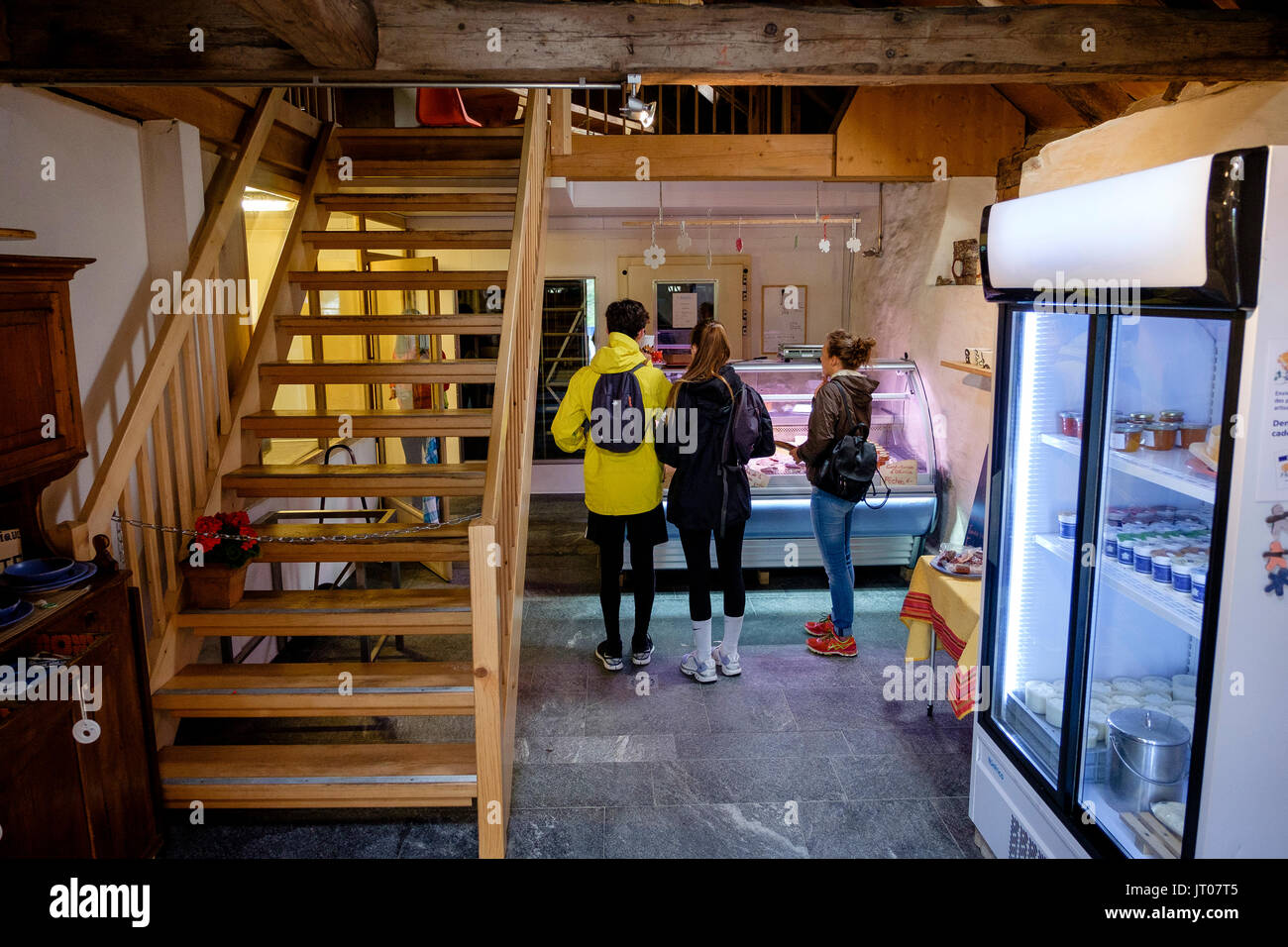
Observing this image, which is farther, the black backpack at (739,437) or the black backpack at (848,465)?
the black backpack at (848,465)

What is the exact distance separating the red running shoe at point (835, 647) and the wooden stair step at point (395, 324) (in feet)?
7.86

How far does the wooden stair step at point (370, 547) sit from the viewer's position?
3686 millimetres

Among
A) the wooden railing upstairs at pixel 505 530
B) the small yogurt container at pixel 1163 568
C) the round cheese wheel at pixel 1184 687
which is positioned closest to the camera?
the small yogurt container at pixel 1163 568

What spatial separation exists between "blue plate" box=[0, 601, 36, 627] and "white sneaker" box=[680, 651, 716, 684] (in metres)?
2.89

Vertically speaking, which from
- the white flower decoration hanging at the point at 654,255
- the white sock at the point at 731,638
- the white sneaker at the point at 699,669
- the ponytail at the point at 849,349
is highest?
the white flower decoration hanging at the point at 654,255

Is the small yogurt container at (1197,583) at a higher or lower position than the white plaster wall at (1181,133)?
lower

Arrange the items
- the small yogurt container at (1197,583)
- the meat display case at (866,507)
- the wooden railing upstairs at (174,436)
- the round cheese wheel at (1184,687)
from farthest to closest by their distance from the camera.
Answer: the meat display case at (866,507) → the wooden railing upstairs at (174,436) → the round cheese wheel at (1184,687) → the small yogurt container at (1197,583)

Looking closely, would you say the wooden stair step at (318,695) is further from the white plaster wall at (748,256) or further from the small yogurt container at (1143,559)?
the white plaster wall at (748,256)

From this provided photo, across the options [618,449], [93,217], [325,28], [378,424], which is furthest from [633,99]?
[93,217]

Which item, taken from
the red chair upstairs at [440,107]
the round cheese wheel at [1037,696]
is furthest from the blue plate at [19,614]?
the red chair upstairs at [440,107]

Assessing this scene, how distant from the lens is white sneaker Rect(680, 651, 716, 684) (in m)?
4.45

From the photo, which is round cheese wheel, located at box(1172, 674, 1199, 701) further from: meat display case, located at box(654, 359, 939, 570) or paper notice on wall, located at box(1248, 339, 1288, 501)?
meat display case, located at box(654, 359, 939, 570)
